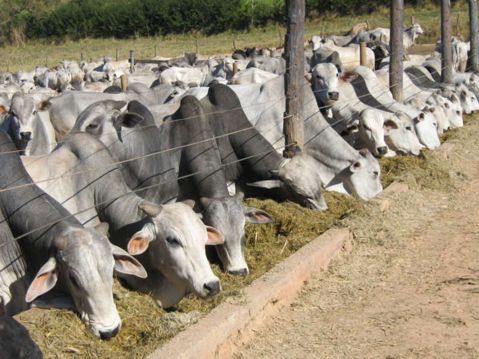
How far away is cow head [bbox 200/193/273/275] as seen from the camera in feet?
20.8

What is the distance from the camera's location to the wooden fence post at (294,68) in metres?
8.91

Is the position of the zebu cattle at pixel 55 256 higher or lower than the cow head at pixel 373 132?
higher

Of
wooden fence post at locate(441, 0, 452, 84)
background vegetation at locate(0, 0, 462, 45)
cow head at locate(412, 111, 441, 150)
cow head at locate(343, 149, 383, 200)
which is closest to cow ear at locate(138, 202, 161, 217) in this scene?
cow head at locate(343, 149, 383, 200)

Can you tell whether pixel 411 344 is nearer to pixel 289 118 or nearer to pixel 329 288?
pixel 329 288

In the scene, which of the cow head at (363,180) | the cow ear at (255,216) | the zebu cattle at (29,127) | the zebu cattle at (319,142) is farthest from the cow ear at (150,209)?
the zebu cattle at (29,127)

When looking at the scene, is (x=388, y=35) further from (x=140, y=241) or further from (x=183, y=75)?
(x=140, y=241)

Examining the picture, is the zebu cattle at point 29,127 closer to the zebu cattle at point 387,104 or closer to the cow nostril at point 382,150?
the cow nostril at point 382,150

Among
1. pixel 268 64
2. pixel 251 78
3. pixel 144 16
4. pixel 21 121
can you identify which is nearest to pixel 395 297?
pixel 21 121

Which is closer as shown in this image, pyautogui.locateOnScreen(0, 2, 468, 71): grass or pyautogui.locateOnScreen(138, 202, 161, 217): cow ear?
pyautogui.locateOnScreen(138, 202, 161, 217): cow ear

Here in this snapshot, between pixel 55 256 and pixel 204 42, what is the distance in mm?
47733

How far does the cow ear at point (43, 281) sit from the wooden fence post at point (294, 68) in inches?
171

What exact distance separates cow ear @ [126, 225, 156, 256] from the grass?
1294 inches

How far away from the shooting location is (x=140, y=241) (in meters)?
5.59

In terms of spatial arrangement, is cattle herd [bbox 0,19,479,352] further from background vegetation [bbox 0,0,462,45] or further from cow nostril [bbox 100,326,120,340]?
background vegetation [bbox 0,0,462,45]
